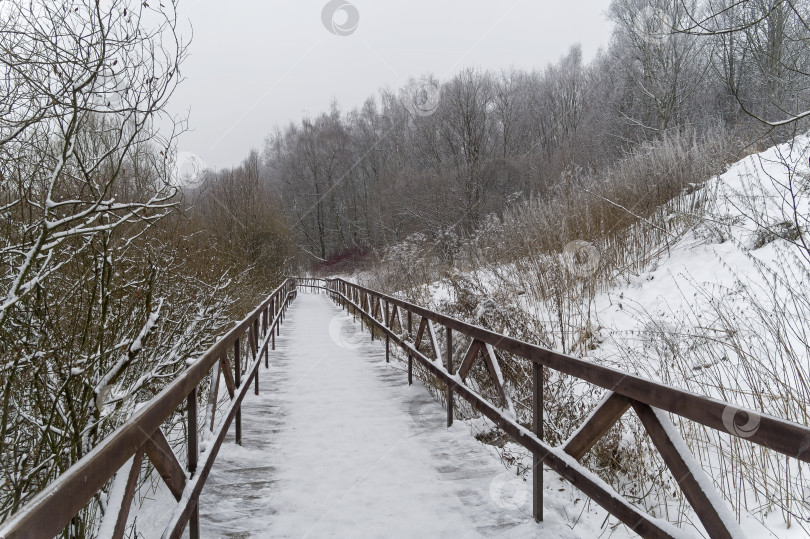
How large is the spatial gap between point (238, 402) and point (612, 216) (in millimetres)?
7005

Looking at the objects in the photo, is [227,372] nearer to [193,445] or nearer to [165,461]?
[193,445]

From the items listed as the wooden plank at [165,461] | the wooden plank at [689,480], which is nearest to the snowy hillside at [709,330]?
the wooden plank at [689,480]

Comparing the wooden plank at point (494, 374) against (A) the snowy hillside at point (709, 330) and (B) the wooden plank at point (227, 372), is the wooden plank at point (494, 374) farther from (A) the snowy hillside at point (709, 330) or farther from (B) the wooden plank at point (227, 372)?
(B) the wooden plank at point (227, 372)

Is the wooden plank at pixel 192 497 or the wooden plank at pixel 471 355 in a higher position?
the wooden plank at pixel 471 355

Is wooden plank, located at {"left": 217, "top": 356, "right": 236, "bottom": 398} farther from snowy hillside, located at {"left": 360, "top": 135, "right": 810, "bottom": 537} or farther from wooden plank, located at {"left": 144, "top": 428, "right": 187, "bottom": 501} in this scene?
snowy hillside, located at {"left": 360, "top": 135, "right": 810, "bottom": 537}

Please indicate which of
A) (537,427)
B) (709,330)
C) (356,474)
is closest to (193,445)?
(356,474)

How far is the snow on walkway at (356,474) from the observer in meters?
3.41

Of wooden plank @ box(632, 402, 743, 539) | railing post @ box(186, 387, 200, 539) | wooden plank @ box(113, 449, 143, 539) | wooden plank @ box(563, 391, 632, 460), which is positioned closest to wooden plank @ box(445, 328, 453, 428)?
wooden plank @ box(563, 391, 632, 460)

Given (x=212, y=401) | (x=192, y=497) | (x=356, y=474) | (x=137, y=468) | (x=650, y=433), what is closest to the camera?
(x=137, y=468)

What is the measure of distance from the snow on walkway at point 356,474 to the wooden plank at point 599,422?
0.84 m

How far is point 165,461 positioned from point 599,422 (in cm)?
210

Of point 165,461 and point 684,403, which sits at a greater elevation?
point 684,403

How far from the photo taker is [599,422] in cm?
256

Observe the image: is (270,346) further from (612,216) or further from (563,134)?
(563,134)
